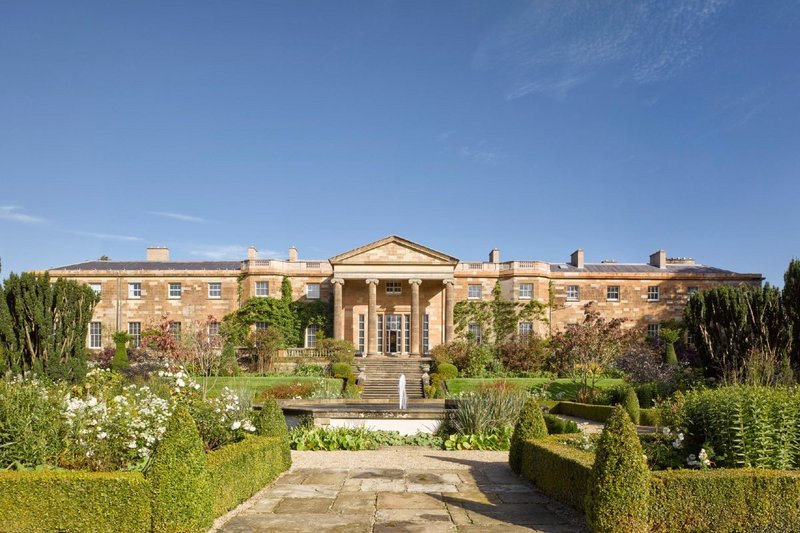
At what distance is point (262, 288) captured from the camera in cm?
3769

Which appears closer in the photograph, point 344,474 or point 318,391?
point 344,474

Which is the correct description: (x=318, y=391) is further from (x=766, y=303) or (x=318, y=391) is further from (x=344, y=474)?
(x=766, y=303)

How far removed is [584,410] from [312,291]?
20.8 metres

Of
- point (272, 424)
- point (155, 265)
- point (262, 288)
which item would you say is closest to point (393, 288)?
point (262, 288)

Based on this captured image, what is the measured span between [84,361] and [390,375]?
49.9 ft

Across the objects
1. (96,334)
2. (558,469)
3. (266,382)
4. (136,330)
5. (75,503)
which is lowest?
(266,382)

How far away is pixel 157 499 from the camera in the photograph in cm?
696

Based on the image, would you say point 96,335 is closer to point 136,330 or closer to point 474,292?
point 136,330

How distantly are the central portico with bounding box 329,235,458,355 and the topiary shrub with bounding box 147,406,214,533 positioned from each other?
1101 inches

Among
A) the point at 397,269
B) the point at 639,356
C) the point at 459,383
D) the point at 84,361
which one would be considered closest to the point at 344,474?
the point at 84,361

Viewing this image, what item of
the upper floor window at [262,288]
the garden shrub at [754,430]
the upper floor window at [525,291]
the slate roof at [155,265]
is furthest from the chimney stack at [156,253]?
the garden shrub at [754,430]

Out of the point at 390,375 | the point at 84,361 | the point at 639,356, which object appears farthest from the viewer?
the point at 390,375

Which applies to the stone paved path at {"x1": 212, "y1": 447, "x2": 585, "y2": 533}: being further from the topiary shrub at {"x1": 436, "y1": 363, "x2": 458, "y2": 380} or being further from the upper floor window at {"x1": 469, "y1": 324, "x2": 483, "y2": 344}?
the upper floor window at {"x1": 469, "y1": 324, "x2": 483, "y2": 344}

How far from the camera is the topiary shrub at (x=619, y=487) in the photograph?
6910 millimetres
